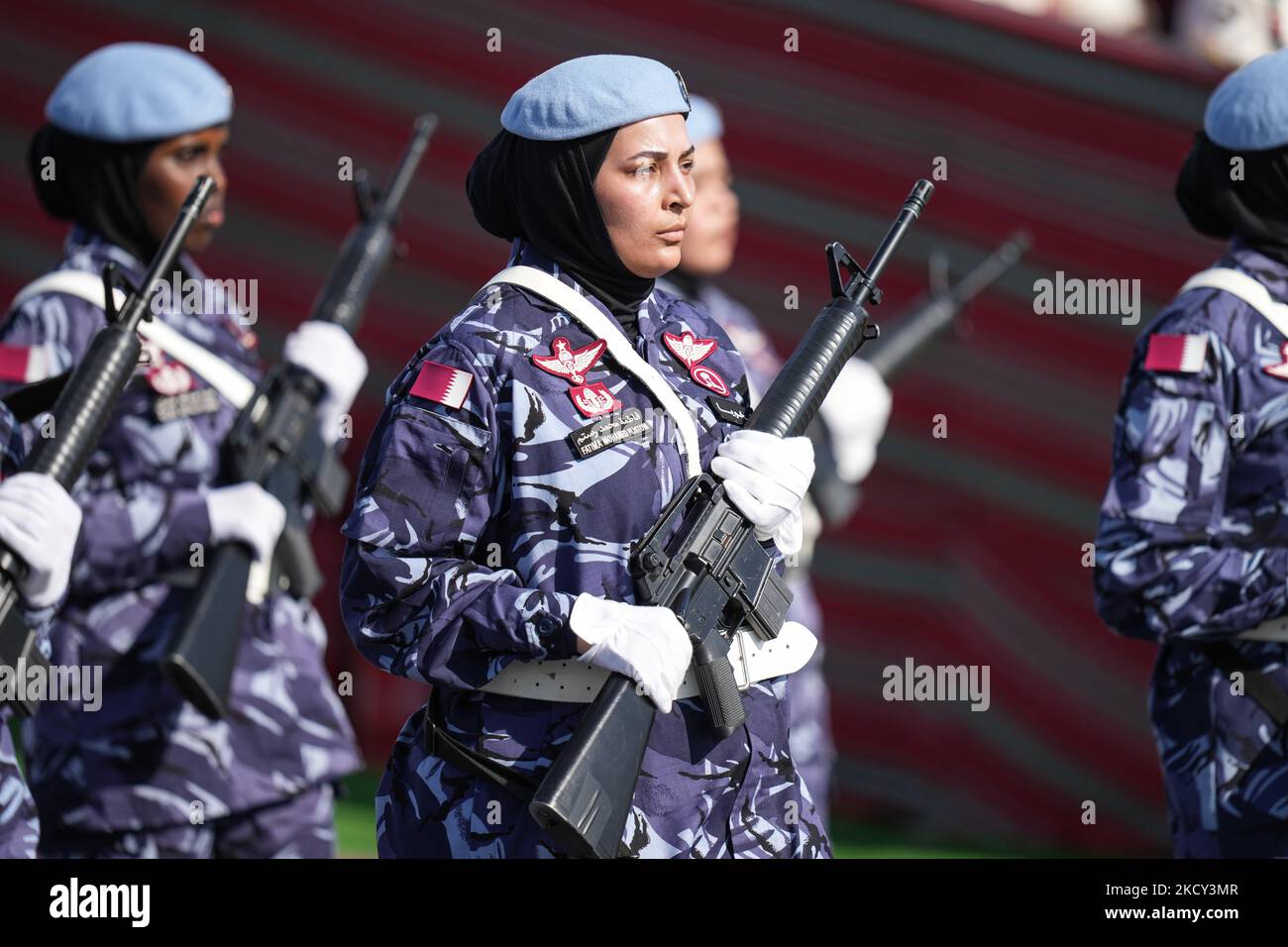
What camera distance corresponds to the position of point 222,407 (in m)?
4.53

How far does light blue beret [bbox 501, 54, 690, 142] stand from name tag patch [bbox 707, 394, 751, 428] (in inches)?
17.6

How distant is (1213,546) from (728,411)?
101 cm

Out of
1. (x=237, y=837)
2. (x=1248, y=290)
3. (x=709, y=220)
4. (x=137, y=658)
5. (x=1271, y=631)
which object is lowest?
(x=237, y=837)

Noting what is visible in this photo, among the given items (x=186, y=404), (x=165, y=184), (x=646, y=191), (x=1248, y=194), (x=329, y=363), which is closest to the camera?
(x=646, y=191)

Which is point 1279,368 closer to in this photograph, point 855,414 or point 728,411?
point 728,411

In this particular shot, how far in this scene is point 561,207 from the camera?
123 inches

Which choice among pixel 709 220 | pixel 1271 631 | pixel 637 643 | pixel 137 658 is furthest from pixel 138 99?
pixel 1271 631

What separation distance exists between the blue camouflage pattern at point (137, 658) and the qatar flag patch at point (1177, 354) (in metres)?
1.93

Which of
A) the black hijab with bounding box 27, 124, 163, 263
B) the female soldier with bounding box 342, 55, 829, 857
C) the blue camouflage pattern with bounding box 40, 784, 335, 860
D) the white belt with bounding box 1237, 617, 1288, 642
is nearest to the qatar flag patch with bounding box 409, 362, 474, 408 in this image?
the female soldier with bounding box 342, 55, 829, 857

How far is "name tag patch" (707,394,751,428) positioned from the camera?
127 inches

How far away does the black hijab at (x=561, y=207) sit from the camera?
311cm

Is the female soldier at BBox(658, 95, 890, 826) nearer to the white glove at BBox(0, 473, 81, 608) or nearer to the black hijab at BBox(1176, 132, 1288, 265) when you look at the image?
the black hijab at BBox(1176, 132, 1288, 265)
